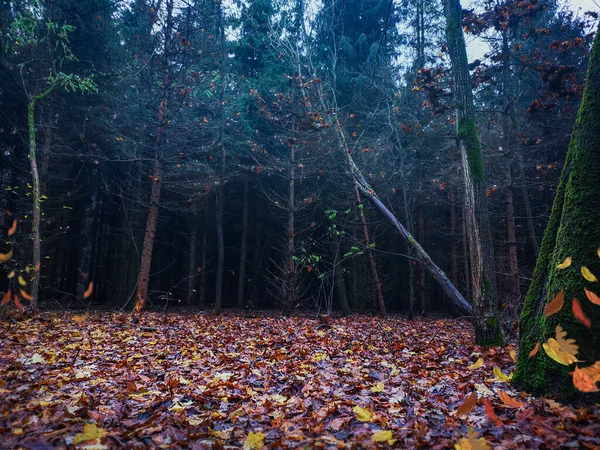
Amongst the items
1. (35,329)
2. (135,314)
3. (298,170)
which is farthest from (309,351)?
(298,170)

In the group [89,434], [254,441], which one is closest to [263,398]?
[254,441]

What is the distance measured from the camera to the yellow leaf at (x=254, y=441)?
2.45m

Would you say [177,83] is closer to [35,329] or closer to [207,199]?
[207,199]

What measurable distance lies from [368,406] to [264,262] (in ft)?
58.2

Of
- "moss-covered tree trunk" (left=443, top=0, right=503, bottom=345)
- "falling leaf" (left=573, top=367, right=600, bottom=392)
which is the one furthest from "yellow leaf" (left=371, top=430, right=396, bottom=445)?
"moss-covered tree trunk" (left=443, top=0, right=503, bottom=345)

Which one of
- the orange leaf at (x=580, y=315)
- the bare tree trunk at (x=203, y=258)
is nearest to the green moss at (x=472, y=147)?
the orange leaf at (x=580, y=315)

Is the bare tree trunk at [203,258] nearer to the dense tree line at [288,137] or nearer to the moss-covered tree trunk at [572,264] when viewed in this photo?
the dense tree line at [288,137]

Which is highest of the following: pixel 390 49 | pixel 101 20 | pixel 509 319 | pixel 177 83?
pixel 390 49

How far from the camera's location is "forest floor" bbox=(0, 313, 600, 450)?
248 centimetres

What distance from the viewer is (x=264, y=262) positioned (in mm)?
20734

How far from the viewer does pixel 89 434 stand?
2406 mm

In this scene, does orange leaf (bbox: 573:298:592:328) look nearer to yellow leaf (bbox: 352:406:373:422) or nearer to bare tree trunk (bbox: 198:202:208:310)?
yellow leaf (bbox: 352:406:373:422)

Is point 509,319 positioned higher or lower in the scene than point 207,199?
lower

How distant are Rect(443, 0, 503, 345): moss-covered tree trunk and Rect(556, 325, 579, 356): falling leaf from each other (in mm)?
2954
